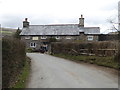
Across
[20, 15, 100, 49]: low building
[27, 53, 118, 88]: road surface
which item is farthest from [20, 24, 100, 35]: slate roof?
[27, 53, 118, 88]: road surface

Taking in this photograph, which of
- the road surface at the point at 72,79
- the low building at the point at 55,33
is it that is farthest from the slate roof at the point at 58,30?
the road surface at the point at 72,79

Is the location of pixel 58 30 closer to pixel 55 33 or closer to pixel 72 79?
pixel 55 33

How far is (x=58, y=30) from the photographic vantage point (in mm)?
62656

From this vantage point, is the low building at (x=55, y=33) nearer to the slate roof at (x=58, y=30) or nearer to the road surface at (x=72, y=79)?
the slate roof at (x=58, y=30)

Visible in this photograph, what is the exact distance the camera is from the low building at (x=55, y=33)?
59.6m

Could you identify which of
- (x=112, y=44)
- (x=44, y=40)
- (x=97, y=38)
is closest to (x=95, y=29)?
(x=97, y=38)

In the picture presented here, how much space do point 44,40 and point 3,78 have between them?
52636 millimetres

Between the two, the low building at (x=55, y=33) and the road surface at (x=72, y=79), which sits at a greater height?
the low building at (x=55, y=33)

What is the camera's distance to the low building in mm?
59594

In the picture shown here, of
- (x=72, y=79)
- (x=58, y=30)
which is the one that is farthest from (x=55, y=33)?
(x=72, y=79)

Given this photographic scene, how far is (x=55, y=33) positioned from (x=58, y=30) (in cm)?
177

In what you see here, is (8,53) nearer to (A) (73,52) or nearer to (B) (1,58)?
(B) (1,58)

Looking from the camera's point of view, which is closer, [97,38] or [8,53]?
[8,53]

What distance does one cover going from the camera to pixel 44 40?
61688 millimetres
